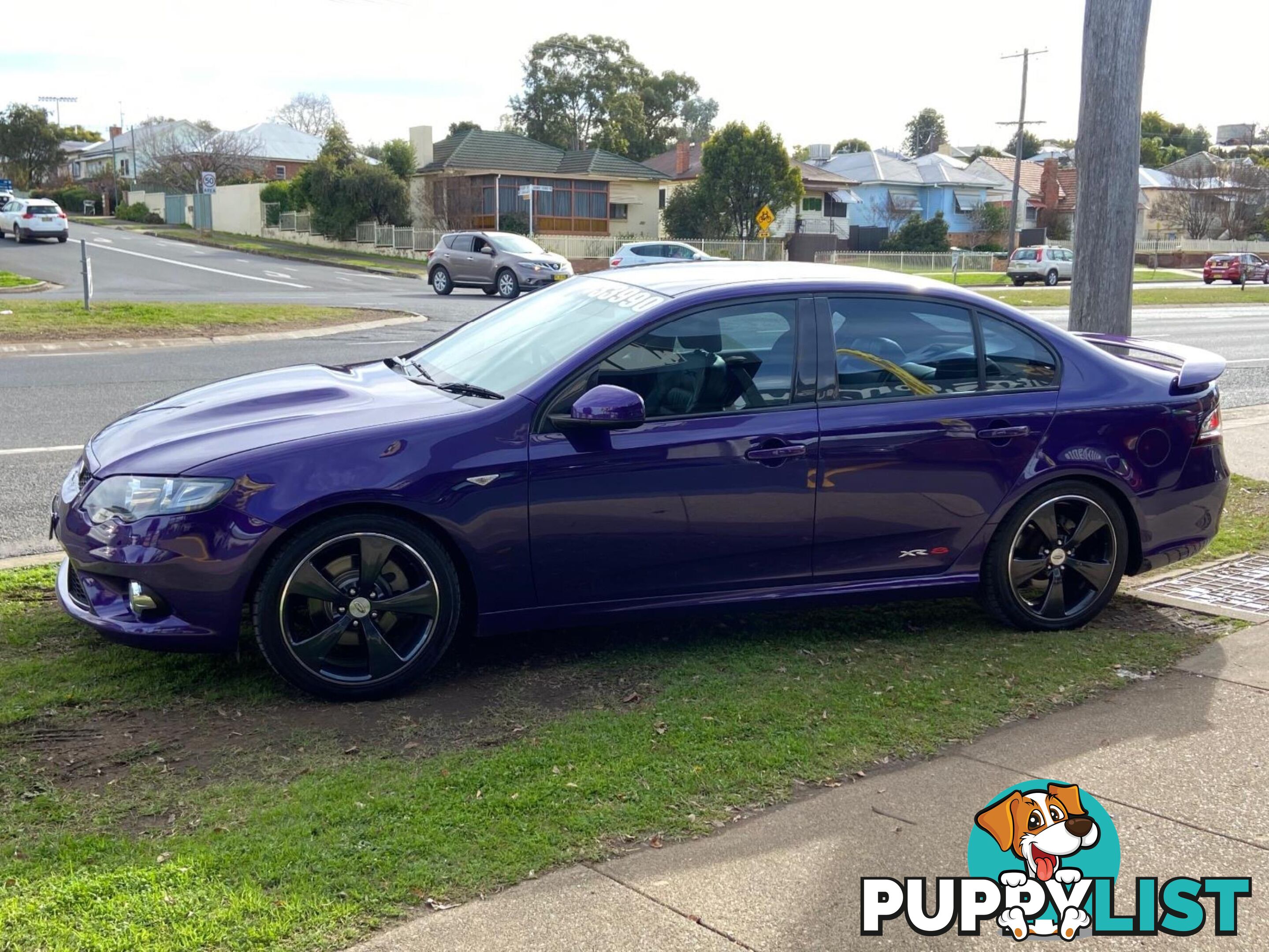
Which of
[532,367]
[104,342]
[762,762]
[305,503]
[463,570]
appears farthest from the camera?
[104,342]

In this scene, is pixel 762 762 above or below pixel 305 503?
below

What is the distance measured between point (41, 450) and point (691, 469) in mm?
6093

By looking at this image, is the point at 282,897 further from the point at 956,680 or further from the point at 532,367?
the point at 956,680

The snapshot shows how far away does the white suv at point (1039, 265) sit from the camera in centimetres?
4694

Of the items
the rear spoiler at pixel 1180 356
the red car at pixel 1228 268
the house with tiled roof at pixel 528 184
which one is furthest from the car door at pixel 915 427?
the red car at pixel 1228 268

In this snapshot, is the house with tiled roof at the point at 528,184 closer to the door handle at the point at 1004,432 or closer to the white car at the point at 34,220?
the white car at the point at 34,220

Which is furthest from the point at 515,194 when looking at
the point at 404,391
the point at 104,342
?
the point at 404,391

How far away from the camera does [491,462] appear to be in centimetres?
442

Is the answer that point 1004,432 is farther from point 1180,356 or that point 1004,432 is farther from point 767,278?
point 1180,356

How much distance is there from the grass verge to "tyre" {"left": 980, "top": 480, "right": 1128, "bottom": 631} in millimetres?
24473

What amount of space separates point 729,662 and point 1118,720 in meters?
1.45

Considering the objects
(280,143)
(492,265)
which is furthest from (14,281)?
(280,143)

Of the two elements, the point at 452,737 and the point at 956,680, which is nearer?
the point at 452,737

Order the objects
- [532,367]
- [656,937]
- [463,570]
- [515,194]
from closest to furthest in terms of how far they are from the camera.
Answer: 1. [656,937]
2. [463,570]
3. [532,367]
4. [515,194]
